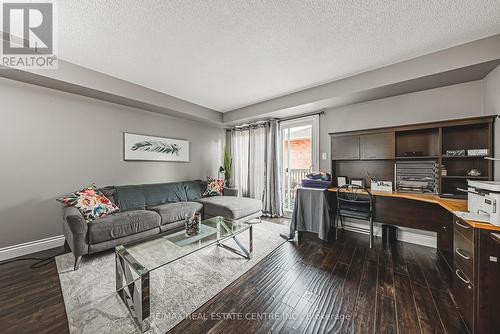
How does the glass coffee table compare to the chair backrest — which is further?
the chair backrest

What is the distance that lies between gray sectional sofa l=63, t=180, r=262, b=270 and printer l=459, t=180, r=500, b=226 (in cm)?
263

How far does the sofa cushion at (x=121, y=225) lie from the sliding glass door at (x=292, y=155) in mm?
2647

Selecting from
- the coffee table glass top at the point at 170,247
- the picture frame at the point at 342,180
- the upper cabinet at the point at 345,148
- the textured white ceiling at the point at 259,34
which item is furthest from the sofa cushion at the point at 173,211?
the upper cabinet at the point at 345,148

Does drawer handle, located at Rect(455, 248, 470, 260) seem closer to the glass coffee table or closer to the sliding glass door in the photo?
the glass coffee table

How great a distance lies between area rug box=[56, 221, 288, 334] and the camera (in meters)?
1.34

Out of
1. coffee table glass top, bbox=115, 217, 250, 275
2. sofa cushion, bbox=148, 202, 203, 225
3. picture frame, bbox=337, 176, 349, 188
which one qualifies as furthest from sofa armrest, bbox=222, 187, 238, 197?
picture frame, bbox=337, 176, 349, 188

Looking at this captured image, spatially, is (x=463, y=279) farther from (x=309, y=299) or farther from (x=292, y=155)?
(x=292, y=155)

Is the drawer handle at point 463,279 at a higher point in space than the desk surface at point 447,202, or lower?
lower

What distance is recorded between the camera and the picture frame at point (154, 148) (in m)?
3.31

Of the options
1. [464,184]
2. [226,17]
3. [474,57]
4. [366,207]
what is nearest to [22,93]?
[226,17]

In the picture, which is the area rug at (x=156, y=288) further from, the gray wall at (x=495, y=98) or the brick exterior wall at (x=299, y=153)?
the gray wall at (x=495, y=98)

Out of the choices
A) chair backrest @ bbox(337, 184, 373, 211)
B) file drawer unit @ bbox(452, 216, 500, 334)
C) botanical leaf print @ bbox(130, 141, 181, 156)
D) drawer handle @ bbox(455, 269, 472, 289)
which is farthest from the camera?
botanical leaf print @ bbox(130, 141, 181, 156)

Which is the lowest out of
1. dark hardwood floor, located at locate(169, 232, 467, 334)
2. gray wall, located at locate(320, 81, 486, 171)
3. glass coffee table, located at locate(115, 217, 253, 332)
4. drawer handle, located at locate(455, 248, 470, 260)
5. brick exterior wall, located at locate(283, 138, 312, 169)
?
dark hardwood floor, located at locate(169, 232, 467, 334)

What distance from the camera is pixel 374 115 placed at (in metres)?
3.00
